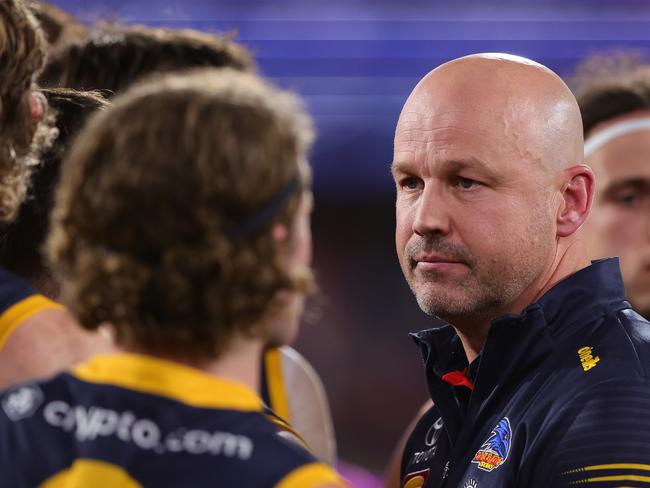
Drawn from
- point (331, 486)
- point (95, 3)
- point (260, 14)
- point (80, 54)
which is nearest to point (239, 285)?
point (331, 486)

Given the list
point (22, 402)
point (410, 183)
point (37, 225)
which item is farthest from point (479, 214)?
point (22, 402)

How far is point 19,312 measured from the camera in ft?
5.87

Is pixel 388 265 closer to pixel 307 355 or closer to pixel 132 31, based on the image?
pixel 307 355

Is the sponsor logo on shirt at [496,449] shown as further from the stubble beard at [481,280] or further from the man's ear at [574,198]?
the man's ear at [574,198]

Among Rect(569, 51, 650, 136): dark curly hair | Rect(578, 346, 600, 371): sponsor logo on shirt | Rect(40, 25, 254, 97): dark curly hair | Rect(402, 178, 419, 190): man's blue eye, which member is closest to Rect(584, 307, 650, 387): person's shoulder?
Rect(578, 346, 600, 371): sponsor logo on shirt

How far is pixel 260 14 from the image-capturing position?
7395 millimetres

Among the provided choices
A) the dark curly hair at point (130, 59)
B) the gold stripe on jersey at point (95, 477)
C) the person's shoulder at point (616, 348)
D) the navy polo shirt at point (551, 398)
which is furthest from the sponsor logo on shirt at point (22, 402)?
the dark curly hair at point (130, 59)

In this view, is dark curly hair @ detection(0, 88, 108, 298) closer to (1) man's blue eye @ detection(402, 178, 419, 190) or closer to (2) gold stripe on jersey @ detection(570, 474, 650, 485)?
Result: (1) man's blue eye @ detection(402, 178, 419, 190)

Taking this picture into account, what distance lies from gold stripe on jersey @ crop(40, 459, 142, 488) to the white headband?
8.40 ft

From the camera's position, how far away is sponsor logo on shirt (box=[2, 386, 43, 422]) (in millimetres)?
1368

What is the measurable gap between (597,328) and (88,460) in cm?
118

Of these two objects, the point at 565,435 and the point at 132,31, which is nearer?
the point at 565,435

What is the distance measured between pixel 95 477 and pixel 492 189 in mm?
1237

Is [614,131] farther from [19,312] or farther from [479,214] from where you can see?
[19,312]
